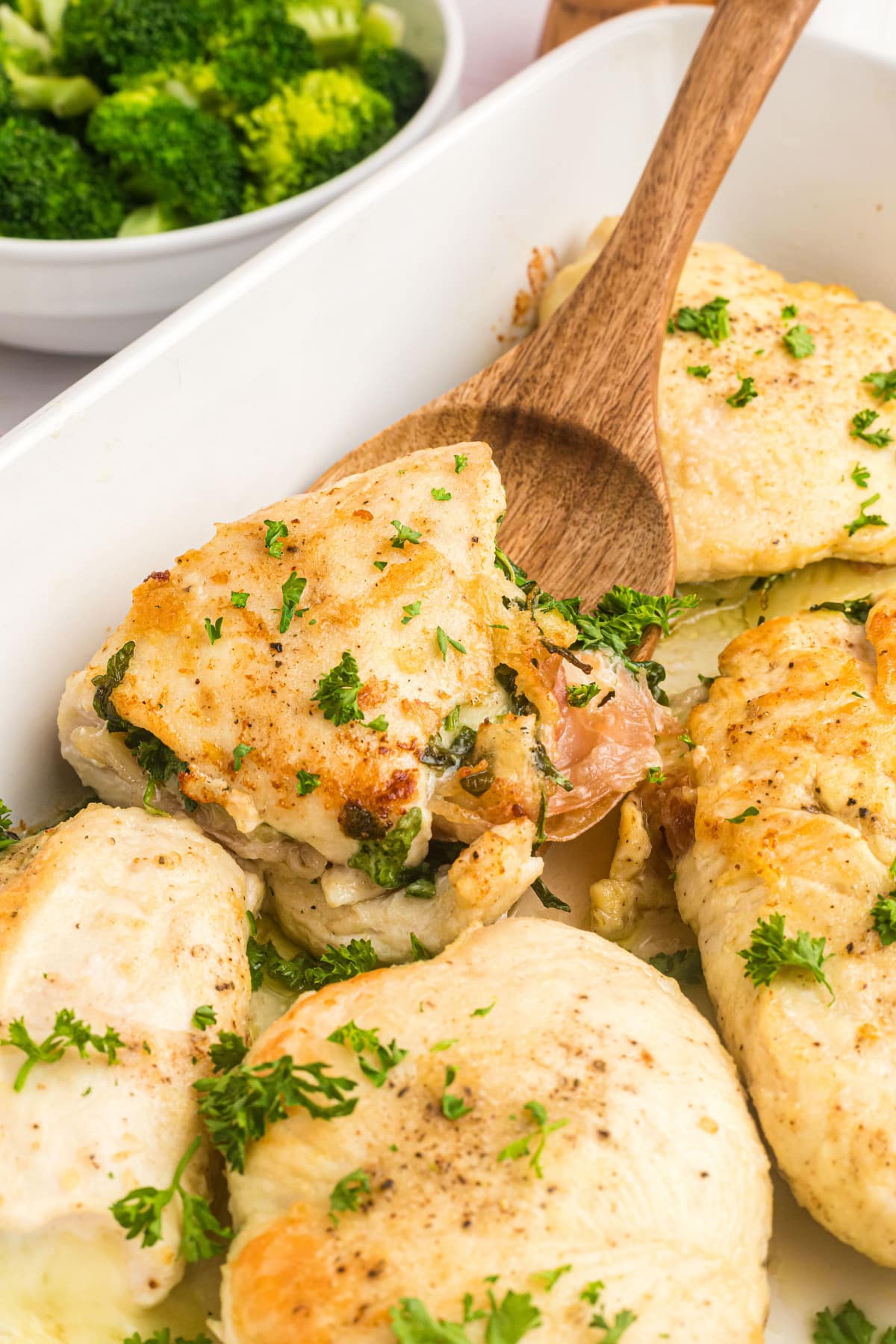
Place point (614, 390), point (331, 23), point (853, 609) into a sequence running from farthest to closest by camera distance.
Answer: point (331, 23) → point (614, 390) → point (853, 609)

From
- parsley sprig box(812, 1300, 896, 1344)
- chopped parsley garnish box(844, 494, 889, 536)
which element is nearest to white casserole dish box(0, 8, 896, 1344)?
parsley sprig box(812, 1300, 896, 1344)

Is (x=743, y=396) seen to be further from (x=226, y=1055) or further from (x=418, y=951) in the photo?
(x=226, y=1055)

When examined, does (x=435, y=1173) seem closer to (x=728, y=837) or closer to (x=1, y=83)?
(x=728, y=837)

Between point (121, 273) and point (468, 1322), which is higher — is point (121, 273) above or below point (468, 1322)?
above

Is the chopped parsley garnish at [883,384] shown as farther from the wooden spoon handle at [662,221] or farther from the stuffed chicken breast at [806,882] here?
the stuffed chicken breast at [806,882]

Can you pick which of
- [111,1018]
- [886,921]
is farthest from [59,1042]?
[886,921]
